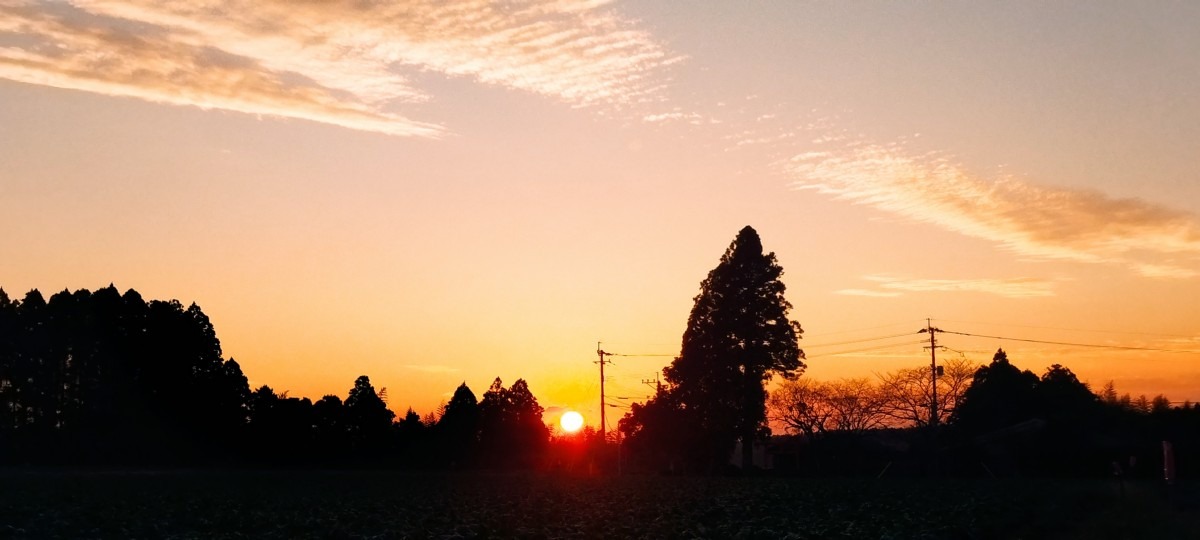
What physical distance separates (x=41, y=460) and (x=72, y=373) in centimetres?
838

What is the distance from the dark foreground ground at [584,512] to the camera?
34812 millimetres

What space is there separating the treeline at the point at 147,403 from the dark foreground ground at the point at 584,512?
3917 cm

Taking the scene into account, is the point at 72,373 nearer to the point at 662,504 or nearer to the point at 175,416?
the point at 175,416

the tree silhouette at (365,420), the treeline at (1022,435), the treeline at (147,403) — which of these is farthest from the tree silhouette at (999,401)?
the tree silhouette at (365,420)

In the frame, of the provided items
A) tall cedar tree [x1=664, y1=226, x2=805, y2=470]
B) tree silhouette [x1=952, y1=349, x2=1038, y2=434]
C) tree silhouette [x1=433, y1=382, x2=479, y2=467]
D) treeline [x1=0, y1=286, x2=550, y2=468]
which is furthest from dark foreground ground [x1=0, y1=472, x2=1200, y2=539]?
tree silhouette [x1=433, y1=382, x2=479, y2=467]

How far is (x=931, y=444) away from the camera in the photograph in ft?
341

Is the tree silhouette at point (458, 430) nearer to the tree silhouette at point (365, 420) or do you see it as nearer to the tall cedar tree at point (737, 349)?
the tree silhouette at point (365, 420)

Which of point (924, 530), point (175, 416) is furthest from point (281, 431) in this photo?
point (924, 530)

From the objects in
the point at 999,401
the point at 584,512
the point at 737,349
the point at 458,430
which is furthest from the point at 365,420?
the point at 584,512

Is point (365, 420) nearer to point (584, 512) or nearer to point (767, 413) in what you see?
point (767, 413)

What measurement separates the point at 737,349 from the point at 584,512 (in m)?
47.5

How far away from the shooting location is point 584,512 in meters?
43.1

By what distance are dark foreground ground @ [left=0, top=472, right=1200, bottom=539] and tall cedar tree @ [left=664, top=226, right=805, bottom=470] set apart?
25.3 meters

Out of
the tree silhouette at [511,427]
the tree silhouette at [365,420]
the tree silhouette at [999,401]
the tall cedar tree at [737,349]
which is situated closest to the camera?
the tall cedar tree at [737,349]
